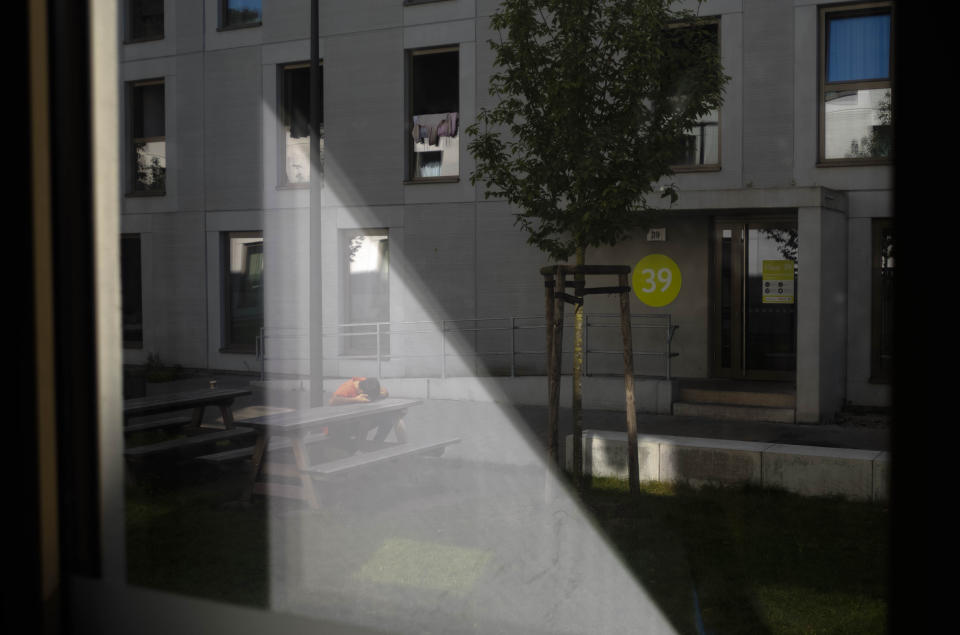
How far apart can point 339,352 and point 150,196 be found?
3714 millimetres

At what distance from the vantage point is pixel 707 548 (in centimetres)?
472

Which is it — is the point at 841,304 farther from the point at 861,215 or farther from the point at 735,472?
the point at 735,472

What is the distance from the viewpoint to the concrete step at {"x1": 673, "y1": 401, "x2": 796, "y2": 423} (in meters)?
9.17

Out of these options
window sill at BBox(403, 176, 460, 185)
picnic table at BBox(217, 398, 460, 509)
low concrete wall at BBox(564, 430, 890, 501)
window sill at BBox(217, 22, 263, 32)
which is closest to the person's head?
picnic table at BBox(217, 398, 460, 509)

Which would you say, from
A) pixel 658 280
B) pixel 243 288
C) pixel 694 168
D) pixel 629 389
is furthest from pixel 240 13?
pixel 629 389

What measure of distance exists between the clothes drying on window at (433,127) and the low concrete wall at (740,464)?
6601mm

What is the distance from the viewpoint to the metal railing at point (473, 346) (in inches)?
432

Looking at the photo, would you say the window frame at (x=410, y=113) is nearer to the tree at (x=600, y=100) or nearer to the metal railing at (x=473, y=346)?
the metal railing at (x=473, y=346)

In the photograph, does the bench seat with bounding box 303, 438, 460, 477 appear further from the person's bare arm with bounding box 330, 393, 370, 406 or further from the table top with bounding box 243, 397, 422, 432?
the person's bare arm with bounding box 330, 393, 370, 406

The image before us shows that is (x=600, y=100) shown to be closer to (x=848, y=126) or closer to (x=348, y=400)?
(x=348, y=400)

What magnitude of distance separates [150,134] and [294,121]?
200cm

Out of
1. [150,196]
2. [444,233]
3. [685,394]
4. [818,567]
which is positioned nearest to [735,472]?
[818,567]

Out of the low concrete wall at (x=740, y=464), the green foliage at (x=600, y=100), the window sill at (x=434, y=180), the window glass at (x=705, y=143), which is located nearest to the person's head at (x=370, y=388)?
the low concrete wall at (x=740, y=464)

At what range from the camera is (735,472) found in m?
5.86
